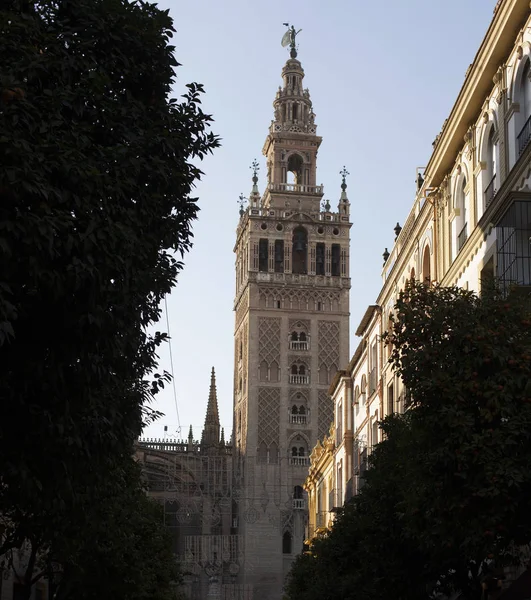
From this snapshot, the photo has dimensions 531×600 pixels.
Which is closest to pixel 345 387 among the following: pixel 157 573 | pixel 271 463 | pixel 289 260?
pixel 157 573

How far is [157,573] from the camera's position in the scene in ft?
149

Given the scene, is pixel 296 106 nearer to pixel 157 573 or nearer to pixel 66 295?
pixel 157 573

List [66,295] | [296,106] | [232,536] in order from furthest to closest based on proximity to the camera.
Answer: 1. [296,106]
2. [232,536]
3. [66,295]

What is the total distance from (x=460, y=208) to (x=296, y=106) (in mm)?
76434

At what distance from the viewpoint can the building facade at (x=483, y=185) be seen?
24.1 meters

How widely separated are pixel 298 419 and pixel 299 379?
348cm

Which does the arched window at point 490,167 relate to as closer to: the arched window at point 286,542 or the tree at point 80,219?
the tree at point 80,219

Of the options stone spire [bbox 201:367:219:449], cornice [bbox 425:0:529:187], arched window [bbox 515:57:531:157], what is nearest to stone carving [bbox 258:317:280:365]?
stone spire [bbox 201:367:219:449]

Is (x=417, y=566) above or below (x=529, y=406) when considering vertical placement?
below

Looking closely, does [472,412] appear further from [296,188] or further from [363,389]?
[296,188]

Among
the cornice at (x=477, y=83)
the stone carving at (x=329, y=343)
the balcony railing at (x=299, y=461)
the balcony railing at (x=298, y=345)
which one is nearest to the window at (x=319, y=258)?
the stone carving at (x=329, y=343)

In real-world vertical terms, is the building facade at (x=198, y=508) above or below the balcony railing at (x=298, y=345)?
below

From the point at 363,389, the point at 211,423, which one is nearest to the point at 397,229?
the point at 363,389

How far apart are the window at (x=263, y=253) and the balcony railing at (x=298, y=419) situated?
41.2ft
